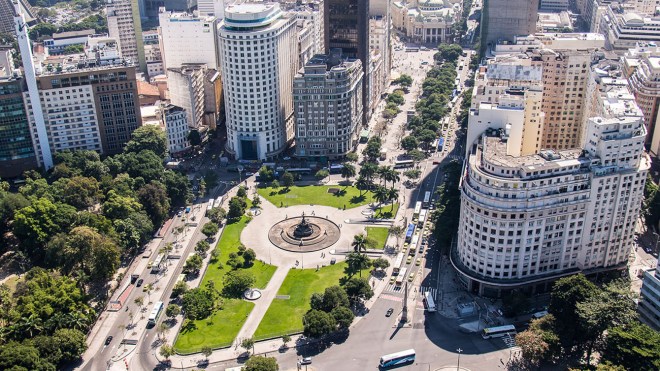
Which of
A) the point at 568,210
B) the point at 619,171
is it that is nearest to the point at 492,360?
the point at 568,210

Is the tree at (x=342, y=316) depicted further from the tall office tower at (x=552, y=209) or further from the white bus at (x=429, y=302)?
the tall office tower at (x=552, y=209)

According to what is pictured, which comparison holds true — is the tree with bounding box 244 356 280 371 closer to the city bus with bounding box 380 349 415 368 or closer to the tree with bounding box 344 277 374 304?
the city bus with bounding box 380 349 415 368

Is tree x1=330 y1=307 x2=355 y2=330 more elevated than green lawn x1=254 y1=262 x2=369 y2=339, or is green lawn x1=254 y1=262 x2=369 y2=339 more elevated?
tree x1=330 y1=307 x2=355 y2=330

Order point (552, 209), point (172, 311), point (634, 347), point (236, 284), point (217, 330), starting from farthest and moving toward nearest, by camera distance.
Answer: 1. point (236, 284)
2. point (172, 311)
3. point (217, 330)
4. point (552, 209)
5. point (634, 347)

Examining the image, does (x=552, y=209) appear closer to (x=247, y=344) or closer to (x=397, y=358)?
(x=397, y=358)

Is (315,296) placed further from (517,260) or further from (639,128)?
(639,128)

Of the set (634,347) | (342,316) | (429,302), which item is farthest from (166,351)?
(634,347)

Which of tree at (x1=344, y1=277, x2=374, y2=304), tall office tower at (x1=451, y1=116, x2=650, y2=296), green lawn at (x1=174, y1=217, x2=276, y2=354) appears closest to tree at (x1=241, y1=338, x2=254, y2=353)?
green lawn at (x1=174, y1=217, x2=276, y2=354)
